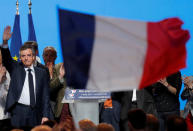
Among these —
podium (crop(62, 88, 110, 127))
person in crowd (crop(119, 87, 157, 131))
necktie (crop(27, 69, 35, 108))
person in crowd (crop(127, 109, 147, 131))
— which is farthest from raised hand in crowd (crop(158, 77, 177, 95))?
person in crowd (crop(127, 109, 147, 131))

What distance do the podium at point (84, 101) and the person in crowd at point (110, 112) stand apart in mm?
385

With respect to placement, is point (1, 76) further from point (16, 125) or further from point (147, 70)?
point (147, 70)

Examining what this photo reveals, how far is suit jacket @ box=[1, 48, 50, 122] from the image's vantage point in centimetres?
478

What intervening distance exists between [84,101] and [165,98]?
46.0 inches

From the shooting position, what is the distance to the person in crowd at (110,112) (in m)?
6.47

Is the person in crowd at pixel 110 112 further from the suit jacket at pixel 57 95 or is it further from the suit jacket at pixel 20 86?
the suit jacket at pixel 20 86

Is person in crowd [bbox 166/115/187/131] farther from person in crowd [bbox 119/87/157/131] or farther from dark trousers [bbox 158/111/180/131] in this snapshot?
person in crowd [bbox 119/87/157/131]

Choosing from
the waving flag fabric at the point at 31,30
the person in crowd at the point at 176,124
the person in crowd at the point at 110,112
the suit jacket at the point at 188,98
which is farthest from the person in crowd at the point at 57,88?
the waving flag fabric at the point at 31,30

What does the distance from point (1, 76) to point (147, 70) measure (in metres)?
1.87

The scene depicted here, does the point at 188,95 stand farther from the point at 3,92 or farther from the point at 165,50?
the point at 3,92

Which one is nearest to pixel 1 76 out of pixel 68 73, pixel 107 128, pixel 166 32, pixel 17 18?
pixel 68 73

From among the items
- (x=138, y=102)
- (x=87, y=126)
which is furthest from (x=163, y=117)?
(x=87, y=126)

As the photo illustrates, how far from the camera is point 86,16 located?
405 cm

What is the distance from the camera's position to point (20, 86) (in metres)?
4.86
